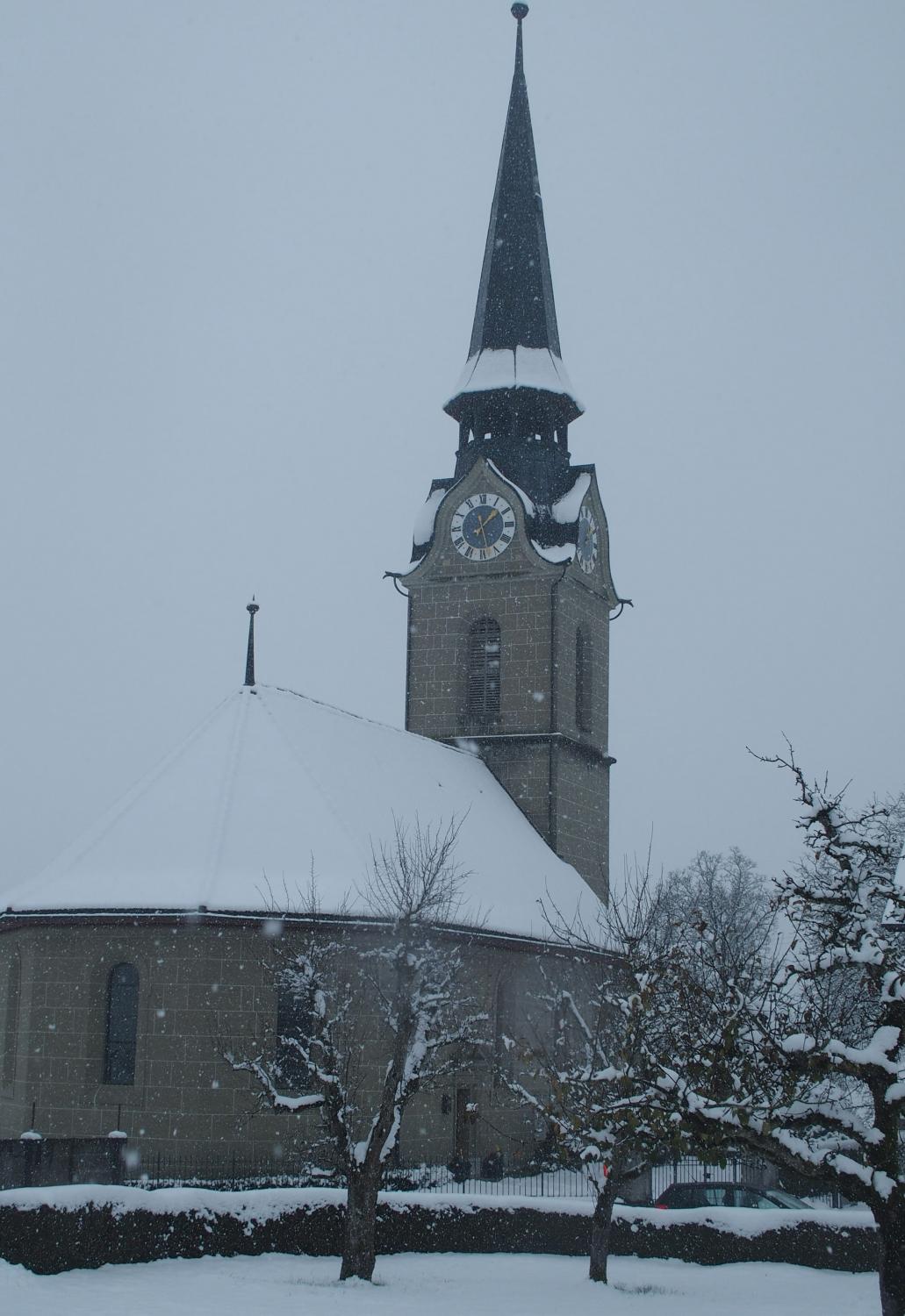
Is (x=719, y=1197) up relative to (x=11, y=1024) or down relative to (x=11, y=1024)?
down

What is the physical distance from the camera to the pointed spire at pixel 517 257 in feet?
165

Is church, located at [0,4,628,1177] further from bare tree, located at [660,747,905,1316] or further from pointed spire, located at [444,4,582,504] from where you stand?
bare tree, located at [660,747,905,1316]

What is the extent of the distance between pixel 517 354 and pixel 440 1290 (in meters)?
32.3

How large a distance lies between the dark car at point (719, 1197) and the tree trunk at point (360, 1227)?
8008 millimetres

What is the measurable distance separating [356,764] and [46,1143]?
44.4ft

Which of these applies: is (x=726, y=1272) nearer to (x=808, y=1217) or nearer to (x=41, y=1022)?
(x=808, y=1217)

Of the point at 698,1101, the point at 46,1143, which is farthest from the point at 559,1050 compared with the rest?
the point at 698,1101

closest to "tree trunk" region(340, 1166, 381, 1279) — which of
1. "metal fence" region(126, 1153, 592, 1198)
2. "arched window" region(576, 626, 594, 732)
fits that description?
"metal fence" region(126, 1153, 592, 1198)

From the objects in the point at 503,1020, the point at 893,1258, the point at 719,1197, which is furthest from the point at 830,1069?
the point at 503,1020

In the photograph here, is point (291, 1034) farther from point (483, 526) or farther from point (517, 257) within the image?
point (517, 257)

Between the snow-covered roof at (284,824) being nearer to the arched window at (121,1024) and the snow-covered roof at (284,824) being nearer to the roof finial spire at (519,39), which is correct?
the arched window at (121,1024)

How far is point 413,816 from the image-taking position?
125 feet

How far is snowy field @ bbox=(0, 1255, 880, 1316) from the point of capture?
20.2 metres

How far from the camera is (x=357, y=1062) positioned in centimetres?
3175
